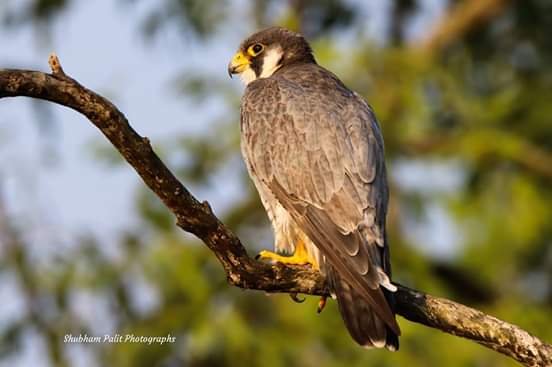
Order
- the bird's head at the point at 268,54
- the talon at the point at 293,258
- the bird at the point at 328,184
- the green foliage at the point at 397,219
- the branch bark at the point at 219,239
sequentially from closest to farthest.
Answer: the branch bark at the point at 219,239, the bird at the point at 328,184, the talon at the point at 293,258, the bird's head at the point at 268,54, the green foliage at the point at 397,219

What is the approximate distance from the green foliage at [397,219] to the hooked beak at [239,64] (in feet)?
6.54

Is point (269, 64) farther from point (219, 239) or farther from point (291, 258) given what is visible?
point (219, 239)

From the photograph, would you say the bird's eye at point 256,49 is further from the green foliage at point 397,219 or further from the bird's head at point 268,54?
the green foliage at point 397,219

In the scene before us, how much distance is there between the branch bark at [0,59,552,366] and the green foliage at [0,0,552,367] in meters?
3.53

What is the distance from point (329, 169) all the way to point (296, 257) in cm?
48

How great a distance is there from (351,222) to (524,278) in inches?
375

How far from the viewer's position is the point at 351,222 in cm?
507

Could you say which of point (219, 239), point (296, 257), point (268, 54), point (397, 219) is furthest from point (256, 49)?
point (397, 219)

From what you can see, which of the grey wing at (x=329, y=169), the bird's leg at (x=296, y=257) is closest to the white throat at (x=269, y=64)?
the grey wing at (x=329, y=169)

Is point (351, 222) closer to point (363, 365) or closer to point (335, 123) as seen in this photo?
point (335, 123)

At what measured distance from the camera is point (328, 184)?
524 cm

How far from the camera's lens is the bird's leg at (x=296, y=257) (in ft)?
18.1

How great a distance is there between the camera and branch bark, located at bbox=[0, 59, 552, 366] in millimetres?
4379

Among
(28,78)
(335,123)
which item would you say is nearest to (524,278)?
(335,123)
